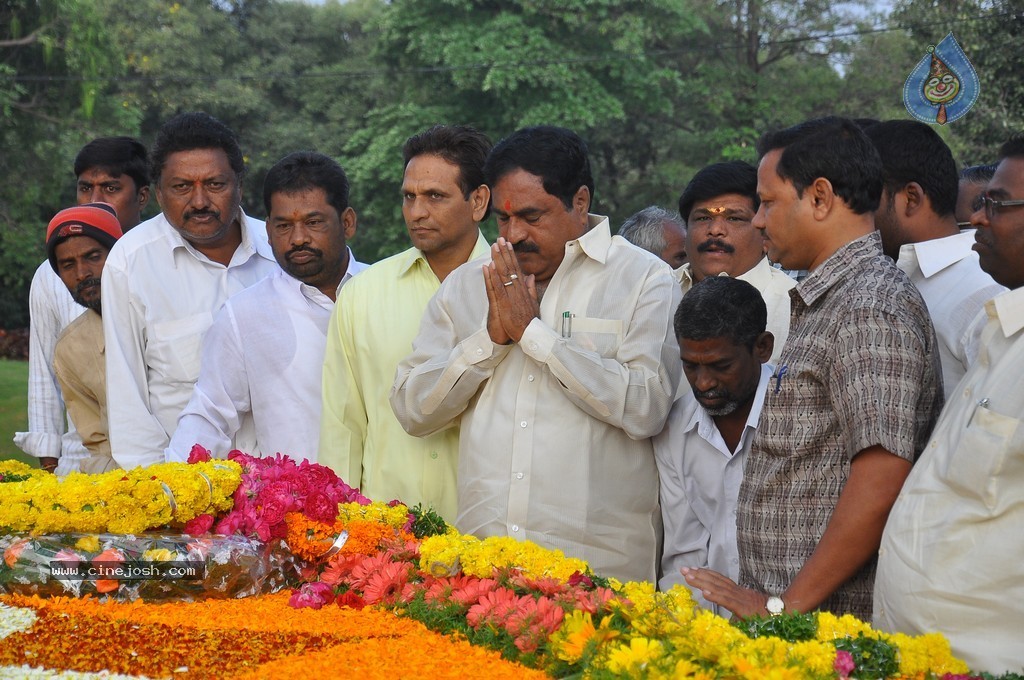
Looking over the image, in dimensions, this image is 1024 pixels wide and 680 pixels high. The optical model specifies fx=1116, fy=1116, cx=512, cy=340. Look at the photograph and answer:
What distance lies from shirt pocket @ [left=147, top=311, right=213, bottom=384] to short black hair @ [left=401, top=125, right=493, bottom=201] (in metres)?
1.31

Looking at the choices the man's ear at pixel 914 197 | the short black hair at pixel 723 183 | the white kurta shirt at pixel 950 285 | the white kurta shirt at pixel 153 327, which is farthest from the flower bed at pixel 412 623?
the short black hair at pixel 723 183

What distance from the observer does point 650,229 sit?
6238 mm

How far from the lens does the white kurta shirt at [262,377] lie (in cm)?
483

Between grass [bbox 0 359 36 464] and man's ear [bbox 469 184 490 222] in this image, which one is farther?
grass [bbox 0 359 36 464]

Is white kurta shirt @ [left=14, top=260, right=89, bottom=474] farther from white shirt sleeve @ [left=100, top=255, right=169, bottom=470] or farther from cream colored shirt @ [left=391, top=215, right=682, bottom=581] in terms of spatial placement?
cream colored shirt @ [left=391, top=215, right=682, bottom=581]

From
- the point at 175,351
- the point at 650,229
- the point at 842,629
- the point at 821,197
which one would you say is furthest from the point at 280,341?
the point at 842,629

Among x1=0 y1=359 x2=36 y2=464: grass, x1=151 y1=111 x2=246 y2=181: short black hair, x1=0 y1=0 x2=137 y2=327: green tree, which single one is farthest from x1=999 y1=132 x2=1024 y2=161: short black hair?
x1=0 y1=0 x2=137 y2=327: green tree

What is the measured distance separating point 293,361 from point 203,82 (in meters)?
24.1

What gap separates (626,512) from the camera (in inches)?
161

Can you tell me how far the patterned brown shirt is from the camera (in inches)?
117

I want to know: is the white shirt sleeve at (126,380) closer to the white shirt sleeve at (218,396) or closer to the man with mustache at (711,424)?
the white shirt sleeve at (218,396)

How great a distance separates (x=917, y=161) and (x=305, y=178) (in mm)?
2612

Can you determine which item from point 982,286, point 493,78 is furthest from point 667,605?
point 493,78

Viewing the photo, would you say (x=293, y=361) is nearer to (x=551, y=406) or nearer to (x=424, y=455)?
(x=424, y=455)
